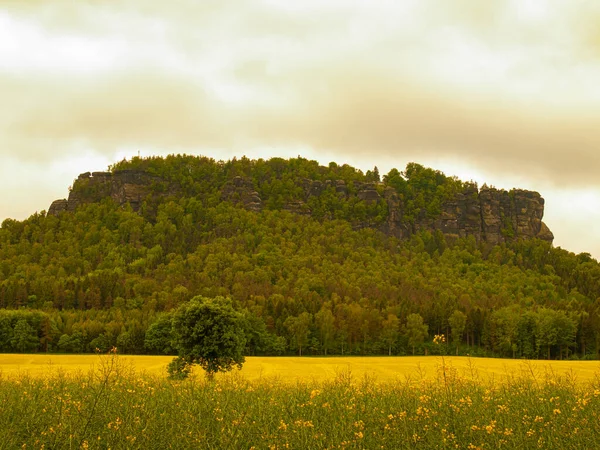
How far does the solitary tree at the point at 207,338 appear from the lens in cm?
4688

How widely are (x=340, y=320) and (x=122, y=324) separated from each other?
4284 centimetres

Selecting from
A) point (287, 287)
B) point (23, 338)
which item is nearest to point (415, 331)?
point (287, 287)

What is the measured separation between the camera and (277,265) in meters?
159

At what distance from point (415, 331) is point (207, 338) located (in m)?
65.9

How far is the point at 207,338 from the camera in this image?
47000 millimetres

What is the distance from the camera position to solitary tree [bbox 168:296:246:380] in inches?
1845

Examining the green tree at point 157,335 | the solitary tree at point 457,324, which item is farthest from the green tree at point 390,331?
the green tree at point 157,335

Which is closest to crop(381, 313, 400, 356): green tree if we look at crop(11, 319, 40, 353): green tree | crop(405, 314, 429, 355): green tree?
crop(405, 314, 429, 355): green tree

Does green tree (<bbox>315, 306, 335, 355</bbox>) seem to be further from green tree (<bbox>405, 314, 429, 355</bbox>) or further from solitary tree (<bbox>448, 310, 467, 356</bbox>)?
solitary tree (<bbox>448, 310, 467, 356</bbox>)

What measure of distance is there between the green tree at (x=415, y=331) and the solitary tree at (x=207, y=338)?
207 ft

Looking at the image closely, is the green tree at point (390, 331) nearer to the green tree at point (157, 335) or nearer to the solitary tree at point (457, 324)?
the solitary tree at point (457, 324)

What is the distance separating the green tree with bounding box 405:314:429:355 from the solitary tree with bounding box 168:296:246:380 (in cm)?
6306

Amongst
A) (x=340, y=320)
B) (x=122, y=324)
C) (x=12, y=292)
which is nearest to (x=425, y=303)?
(x=340, y=320)

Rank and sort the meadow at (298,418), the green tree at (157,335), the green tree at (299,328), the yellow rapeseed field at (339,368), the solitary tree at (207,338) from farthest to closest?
the green tree at (299,328), the green tree at (157,335), the solitary tree at (207,338), the yellow rapeseed field at (339,368), the meadow at (298,418)
